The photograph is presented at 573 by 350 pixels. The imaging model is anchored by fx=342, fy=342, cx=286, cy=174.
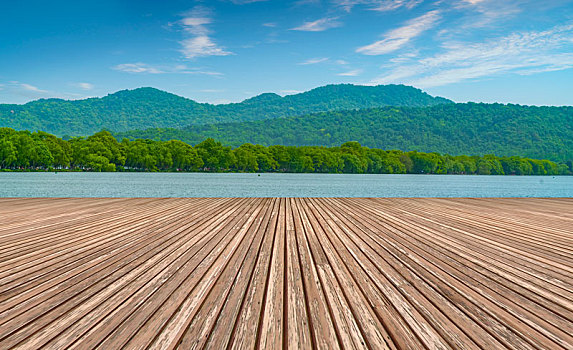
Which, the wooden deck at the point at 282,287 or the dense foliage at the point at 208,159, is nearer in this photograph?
the wooden deck at the point at 282,287

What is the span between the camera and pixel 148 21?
72.3m

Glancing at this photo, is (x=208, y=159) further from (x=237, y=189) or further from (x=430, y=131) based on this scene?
(x=430, y=131)

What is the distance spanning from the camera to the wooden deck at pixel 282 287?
1875 millimetres

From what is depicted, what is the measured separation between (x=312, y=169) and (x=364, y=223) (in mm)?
73753

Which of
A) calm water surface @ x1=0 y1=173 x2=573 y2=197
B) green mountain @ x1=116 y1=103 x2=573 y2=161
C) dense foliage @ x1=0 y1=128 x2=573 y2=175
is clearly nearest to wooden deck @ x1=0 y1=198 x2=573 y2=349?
calm water surface @ x1=0 y1=173 x2=573 y2=197

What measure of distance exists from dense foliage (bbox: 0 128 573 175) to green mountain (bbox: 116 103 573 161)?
31.2 feet

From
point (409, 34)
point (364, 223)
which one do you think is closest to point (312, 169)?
point (409, 34)

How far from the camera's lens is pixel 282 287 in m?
2.72

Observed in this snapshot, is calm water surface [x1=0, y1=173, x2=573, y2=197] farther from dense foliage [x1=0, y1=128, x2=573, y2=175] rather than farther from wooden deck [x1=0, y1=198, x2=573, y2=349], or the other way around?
dense foliage [x1=0, y1=128, x2=573, y2=175]

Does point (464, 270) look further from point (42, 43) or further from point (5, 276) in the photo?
point (42, 43)

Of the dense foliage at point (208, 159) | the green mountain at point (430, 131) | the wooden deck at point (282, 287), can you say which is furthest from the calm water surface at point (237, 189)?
the green mountain at point (430, 131)

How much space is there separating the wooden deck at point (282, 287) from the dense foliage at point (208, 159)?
210ft

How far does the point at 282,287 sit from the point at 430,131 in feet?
409

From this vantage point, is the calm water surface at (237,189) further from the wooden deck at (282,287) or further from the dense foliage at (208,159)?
the dense foliage at (208,159)
